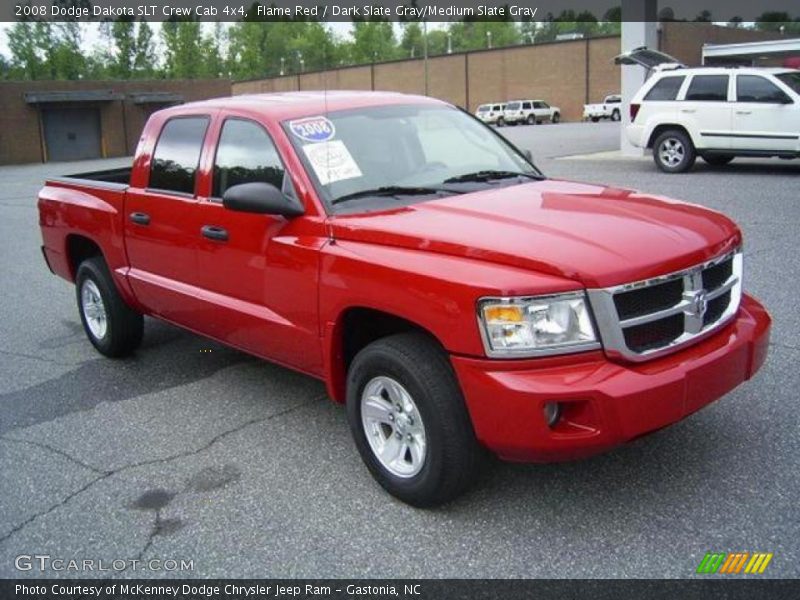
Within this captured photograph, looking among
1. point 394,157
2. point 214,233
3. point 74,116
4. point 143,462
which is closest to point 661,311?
point 394,157

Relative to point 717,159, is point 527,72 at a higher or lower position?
higher

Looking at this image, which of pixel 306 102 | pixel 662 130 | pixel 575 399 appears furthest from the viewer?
pixel 662 130

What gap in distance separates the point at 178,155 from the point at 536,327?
292 cm

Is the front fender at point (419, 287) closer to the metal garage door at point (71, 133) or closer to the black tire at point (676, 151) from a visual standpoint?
the black tire at point (676, 151)

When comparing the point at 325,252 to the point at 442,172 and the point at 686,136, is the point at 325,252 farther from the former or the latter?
the point at 686,136

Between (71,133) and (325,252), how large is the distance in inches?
1729

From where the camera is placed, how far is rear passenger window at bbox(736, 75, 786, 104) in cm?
1380

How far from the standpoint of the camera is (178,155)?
16.4ft

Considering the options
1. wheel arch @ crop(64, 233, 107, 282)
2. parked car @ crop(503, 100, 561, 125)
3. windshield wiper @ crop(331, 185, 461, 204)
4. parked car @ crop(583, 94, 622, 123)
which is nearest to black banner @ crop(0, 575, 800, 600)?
windshield wiper @ crop(331, 185, 461, 204)

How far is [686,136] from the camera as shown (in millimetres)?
15062

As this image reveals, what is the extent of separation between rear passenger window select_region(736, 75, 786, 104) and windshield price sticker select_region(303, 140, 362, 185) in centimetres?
1210

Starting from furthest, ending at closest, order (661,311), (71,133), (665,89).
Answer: (71,133), (665,89), (661,311)

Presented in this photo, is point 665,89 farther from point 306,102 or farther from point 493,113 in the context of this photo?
point 493,113

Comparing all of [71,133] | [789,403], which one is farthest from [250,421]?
[71,133]
